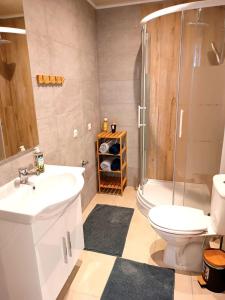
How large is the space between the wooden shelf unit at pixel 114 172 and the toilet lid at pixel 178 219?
3.67ft

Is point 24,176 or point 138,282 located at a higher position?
point 24,176

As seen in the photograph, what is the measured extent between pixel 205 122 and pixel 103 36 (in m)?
1.69

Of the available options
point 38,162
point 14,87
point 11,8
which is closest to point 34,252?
point 38,162

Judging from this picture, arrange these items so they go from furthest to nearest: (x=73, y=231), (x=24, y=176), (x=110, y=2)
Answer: (x=110, y=2) < (x=73, y=231) < (x=24, y=176)

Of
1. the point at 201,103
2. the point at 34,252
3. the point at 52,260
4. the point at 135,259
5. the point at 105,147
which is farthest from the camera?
the point at 105,147

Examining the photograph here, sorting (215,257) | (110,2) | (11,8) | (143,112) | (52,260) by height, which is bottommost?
(215,257)

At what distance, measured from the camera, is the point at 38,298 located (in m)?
1.26

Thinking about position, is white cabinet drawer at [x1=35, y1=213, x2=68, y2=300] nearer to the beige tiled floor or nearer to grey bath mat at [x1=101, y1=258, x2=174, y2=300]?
the beige tiled floor

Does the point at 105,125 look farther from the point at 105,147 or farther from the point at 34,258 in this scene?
the point at 34,258

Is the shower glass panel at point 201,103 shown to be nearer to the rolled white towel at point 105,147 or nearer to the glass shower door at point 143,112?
the glass shower door at point 143,112

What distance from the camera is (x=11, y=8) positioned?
1.40 m

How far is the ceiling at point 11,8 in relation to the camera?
1.35 m

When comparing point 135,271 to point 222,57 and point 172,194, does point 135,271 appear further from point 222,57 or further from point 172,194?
point 222,57

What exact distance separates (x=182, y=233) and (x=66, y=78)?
1.70 m
